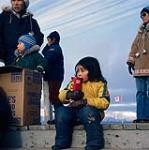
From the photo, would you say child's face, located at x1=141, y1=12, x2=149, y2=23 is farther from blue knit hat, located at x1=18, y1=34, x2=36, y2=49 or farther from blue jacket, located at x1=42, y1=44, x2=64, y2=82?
blue jacket, located at x1=42, y1=44, x2=64, y2=82

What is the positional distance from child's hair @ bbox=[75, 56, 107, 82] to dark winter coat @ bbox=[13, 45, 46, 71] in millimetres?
846

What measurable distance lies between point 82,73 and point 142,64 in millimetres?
898

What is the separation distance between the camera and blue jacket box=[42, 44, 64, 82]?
7.20 meters

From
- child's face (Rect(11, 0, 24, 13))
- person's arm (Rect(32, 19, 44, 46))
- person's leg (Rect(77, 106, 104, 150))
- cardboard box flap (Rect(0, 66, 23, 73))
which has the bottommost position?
person's leg (Rect(77, 106, 104, 150))

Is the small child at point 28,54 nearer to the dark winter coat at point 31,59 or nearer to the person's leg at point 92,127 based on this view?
the dark winter coat at point 31,59

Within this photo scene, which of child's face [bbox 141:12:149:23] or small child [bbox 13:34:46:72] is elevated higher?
child's face [bbox 141:12:149:23]

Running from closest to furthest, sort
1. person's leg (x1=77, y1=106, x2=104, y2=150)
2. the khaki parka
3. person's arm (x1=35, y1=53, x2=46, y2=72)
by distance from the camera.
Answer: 1. person's leg (x1=77, y1=106, x2=104, y2=150)
2. the khaki parka
3. person's arm (x1=35, y1=53, x2=46, y2=72)

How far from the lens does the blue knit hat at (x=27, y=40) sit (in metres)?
6.20

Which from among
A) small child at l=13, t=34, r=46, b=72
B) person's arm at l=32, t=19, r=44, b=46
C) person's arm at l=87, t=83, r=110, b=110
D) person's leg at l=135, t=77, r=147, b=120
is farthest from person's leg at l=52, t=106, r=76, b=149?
person's arm at l=32, t=19, r=44, b=46

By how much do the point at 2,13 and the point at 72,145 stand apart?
2.31 metres

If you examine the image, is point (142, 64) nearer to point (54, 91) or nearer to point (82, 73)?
point (82, 73)

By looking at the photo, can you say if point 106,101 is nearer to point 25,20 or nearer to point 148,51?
point 148,51

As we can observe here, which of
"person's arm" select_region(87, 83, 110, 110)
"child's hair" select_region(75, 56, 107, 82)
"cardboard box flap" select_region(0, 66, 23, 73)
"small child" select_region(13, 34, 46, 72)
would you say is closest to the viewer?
"person's arm" select_region(87, 83, 110, 110)

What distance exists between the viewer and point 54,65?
294 inches
